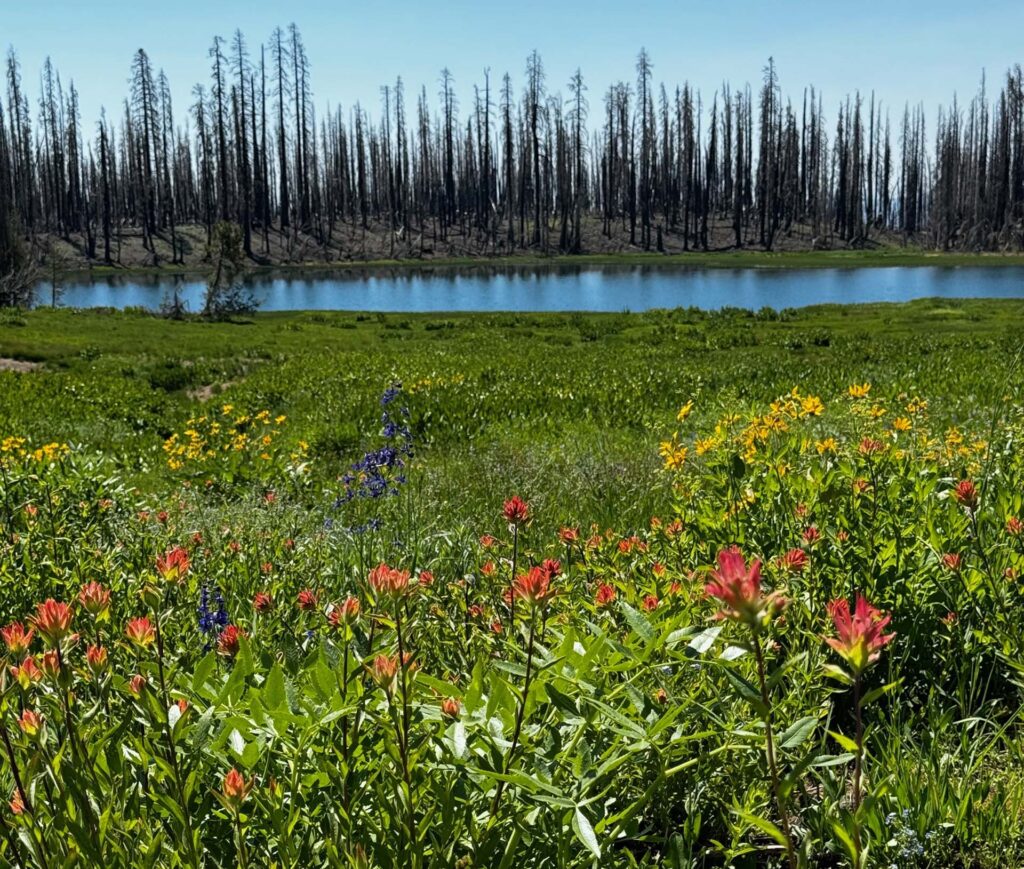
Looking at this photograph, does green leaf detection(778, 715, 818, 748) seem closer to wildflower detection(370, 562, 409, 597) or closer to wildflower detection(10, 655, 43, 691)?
wildflower detection(370, 562, 409, 597)

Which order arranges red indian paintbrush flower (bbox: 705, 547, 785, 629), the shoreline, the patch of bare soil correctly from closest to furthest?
red indian paintbrush flower (bbox: 705, 547, 785, 629) < the patch of bare soil < the shoreline

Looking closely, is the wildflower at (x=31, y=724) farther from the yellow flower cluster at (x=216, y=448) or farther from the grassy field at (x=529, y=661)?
the yellow flower cluster at (x=216, y=448)

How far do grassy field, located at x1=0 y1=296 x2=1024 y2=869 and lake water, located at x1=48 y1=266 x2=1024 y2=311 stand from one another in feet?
112

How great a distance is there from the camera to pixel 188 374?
17.6m

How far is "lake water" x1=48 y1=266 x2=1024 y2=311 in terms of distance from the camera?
4519 centimetres

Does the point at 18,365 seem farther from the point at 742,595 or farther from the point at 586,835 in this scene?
the point at 742,595

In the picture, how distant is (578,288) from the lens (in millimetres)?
54750

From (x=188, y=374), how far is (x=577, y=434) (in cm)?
1068

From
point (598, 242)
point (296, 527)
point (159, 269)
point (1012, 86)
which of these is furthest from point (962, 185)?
point (296, 527)

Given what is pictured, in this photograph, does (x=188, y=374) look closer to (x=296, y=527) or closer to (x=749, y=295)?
(x=296, y=527)

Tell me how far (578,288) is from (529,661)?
54.5 m

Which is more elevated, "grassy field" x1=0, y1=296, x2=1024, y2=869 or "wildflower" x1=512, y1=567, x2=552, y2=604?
"wildflower" x1=512, y1=567, x2=552, y2=604

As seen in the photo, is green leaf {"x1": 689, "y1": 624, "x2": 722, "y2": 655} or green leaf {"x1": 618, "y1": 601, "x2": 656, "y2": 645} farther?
green leaf {"x1": 618, "y1": 601, "x2": 656, "y2": 645}

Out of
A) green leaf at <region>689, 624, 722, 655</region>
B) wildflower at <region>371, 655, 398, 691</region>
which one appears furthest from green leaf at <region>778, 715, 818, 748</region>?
wildflower at <region>371, 655, 398, 691</region>
